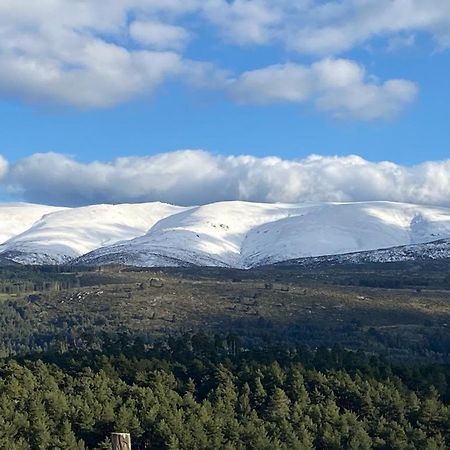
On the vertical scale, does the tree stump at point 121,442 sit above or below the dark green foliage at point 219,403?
above

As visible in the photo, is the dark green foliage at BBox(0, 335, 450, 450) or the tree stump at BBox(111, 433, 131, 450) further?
the dark green foliage at BBox(0, 335, 450, 450)

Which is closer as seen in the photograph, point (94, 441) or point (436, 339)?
point (94, 441)

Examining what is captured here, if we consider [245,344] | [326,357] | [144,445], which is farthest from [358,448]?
[245,344]

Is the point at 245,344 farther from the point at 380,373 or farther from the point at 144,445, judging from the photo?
the point at 144,445

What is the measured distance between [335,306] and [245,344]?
52.5m

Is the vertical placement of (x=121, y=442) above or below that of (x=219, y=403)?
above

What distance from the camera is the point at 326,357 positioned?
97.8 m

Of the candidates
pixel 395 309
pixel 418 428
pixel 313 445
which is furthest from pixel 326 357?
pixel 395 309

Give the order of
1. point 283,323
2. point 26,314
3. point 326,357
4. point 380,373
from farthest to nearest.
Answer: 1. point 26,314
2. point 283,323
3. point 326,357
4. point 380,373

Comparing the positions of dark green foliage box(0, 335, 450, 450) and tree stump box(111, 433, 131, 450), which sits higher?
tree stump box(111, 433, 131, 450)

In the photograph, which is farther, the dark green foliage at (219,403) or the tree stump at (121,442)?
the dark green foliage at (219,403)

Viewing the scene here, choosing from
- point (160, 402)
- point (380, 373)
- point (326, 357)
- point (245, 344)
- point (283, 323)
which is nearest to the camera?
point (160, 402)

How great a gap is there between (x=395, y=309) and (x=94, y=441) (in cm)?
13822

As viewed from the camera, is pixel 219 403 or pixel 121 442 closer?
pixel 121 442
